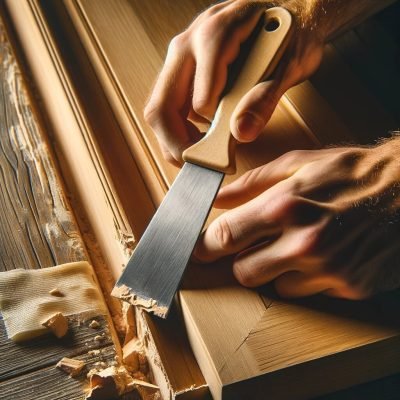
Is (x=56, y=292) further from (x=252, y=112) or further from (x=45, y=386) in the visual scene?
(x=252, y=112)

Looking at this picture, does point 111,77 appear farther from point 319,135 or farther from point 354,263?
point 354,263

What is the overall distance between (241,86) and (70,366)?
0.55m

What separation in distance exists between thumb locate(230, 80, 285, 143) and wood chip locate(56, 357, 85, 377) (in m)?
0.45

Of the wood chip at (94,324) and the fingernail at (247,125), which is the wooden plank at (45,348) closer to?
the wood chip at (94,324)

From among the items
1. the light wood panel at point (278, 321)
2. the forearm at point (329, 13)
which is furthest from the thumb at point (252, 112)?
the forearm at point (329, 13)

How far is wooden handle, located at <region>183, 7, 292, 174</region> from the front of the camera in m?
0.64

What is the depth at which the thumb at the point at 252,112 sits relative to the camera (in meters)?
0.67

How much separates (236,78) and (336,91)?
1.01 feet

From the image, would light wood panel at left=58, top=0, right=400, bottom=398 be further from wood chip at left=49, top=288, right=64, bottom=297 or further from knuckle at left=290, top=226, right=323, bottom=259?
wood chip at left=49, top=288, right=64, bottom=297

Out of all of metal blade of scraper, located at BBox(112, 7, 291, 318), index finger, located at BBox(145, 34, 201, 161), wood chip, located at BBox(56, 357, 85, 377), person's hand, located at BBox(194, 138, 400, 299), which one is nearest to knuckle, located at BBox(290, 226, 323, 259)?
person's hand, located at BBox(194, 138, 400, 299)

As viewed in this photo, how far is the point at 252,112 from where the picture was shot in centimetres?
68

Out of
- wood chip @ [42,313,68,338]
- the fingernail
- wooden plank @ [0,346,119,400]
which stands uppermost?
the fingernail

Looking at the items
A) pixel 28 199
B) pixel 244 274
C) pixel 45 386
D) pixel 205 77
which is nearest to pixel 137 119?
pixel 205 77

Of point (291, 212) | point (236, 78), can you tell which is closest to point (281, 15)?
point (236, 78)
